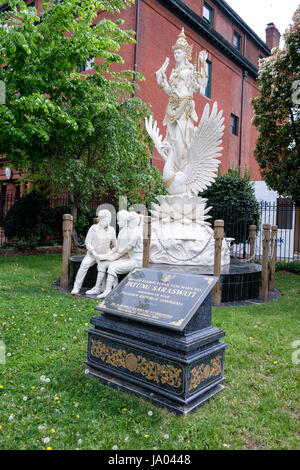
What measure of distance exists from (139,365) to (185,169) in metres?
6.41

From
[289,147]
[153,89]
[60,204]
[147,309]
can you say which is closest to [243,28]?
[153,89]

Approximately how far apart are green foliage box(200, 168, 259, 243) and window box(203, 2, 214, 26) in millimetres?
11914

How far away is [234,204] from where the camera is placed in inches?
589

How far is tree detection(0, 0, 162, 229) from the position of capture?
30.9 ft

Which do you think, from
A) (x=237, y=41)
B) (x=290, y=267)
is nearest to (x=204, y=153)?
(x=290, y=267)

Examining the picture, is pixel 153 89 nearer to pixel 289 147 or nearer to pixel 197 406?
pixel 289 147

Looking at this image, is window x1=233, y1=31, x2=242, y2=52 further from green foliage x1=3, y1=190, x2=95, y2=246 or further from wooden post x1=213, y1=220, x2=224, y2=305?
wooden post x1=213, y1=220, x2=224, y2=305

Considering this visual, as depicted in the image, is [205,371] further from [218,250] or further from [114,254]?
[114,254]

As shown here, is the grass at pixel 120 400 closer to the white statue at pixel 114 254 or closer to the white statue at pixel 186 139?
the white statue at pixel 114 254

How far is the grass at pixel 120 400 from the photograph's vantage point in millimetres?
2682

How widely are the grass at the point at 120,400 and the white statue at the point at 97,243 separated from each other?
5.99ft

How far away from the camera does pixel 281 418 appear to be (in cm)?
300

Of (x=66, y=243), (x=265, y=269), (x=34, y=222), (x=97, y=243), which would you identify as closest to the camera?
(x=97, y=243)

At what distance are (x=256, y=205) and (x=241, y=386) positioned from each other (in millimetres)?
Answer: 12495
